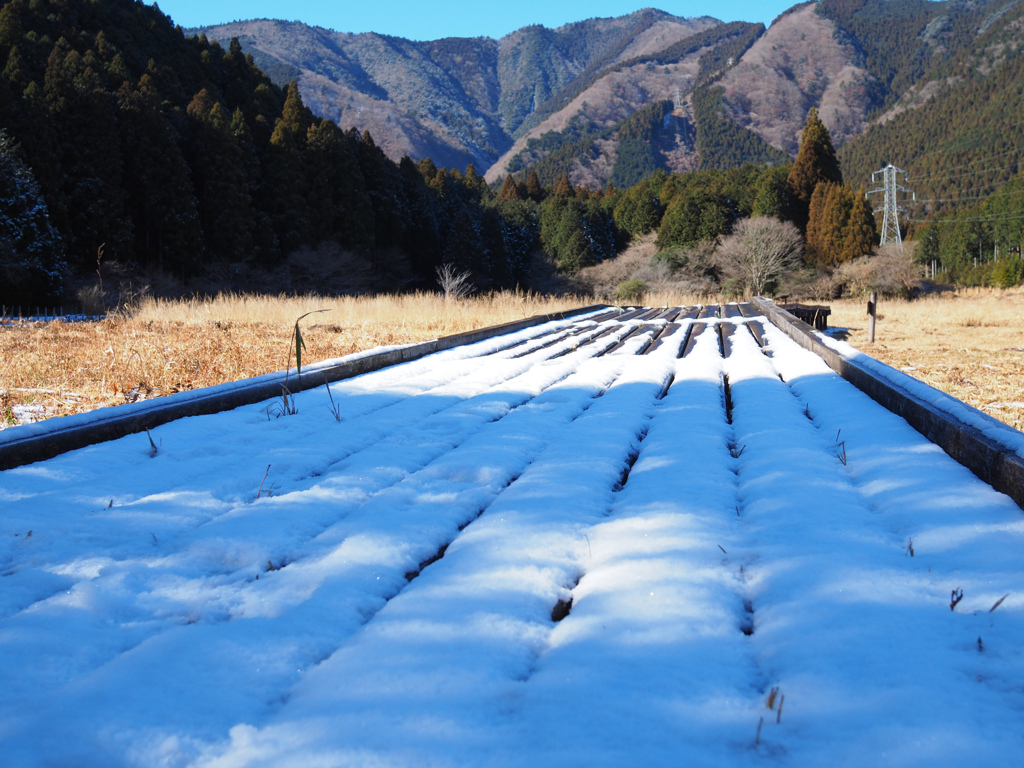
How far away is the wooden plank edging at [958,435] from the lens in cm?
147

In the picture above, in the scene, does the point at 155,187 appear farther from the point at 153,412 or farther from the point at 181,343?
the point at 153,412

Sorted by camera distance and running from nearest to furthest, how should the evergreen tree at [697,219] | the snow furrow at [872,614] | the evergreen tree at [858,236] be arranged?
the snow furrow at [872,614] < the evergreen tree at [858,236] < the evergreen tree at [697,219]

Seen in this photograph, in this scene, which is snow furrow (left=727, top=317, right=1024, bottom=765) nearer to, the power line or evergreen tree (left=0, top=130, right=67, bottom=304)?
evergreen tree (left=0, top=130, right=67, bottom=304)

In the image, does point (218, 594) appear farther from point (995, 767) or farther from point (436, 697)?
point (995, 767)

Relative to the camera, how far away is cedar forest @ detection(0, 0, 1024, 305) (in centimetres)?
1714

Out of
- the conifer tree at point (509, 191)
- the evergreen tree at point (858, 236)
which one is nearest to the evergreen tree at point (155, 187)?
the evergreen tree at point (858, 236)

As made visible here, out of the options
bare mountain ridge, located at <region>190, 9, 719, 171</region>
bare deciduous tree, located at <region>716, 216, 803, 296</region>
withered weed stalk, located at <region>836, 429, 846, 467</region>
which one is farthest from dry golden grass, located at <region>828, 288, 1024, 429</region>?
bare mountain ridge, located at <region>190, 9, 719, 171</region>

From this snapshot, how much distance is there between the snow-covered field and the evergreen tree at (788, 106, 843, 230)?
34.2 meters

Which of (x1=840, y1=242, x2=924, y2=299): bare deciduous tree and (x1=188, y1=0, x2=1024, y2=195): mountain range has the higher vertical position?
(x1=188, y1=0, x2=1024, y2=195): mountain range

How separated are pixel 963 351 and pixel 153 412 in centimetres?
903

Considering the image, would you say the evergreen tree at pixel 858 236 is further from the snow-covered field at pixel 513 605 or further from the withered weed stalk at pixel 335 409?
the withered weed stalk at pixel 335 409

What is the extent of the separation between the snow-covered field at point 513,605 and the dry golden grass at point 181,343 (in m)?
2.20

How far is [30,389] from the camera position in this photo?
371cm

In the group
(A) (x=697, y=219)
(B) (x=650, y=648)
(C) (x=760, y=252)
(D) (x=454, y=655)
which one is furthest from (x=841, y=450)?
(A) (x=697, y=219)
